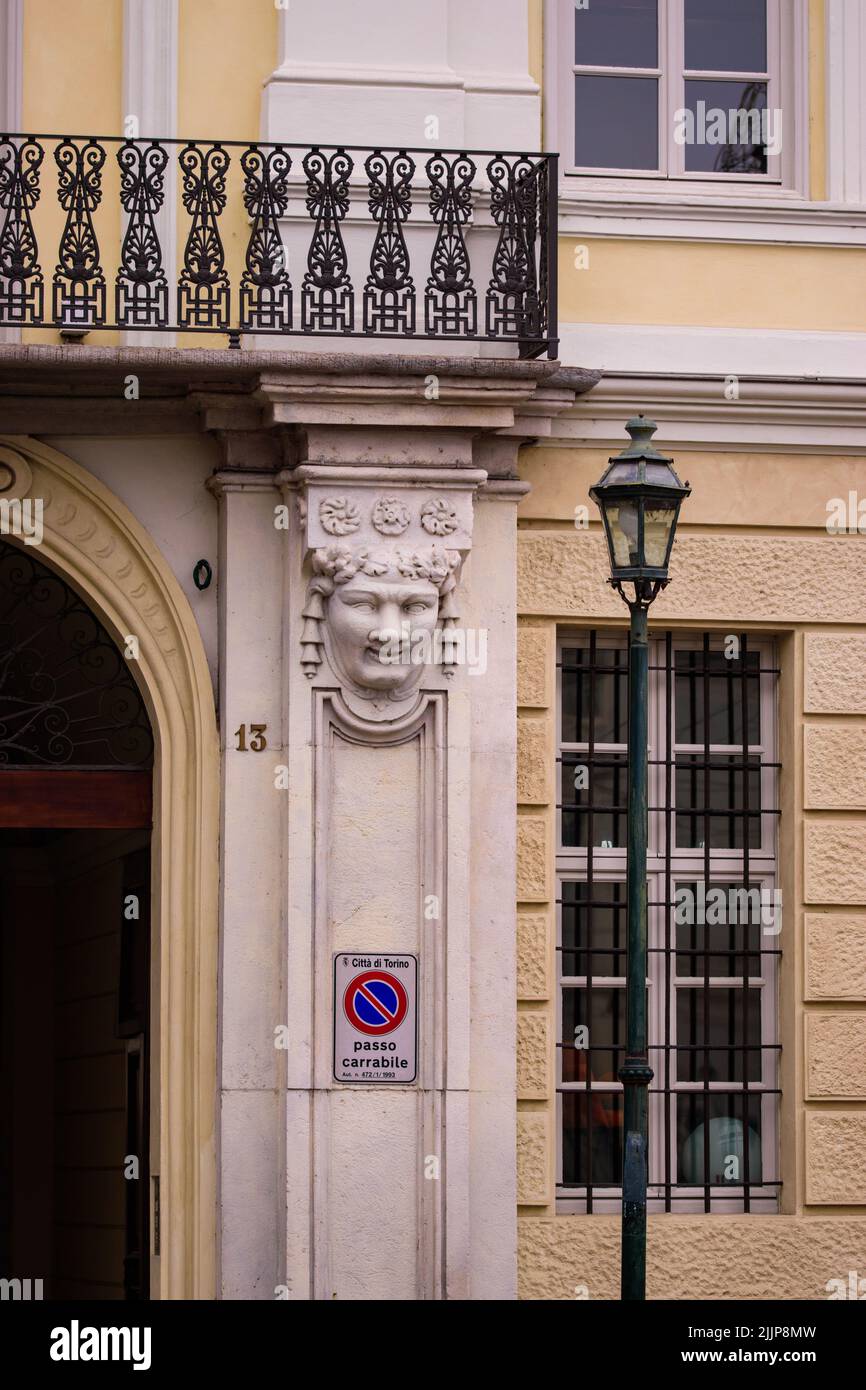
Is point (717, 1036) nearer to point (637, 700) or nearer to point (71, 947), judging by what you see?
point (637, 700)

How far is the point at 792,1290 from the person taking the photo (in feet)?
42.4

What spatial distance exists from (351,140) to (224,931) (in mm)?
3823

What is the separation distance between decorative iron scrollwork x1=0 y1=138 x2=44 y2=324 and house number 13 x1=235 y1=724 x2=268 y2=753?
7.01 feet

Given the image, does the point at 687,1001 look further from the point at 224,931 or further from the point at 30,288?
the point at 30,288

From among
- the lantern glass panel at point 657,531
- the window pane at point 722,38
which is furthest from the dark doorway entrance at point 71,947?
the window pane at point 722,38

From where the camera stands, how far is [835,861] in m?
13.2

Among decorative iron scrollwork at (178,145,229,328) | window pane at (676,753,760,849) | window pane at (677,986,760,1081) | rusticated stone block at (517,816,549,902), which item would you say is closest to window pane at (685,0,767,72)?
decorative iron scrollwork at (178,145,229,328)

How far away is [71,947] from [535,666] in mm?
6254

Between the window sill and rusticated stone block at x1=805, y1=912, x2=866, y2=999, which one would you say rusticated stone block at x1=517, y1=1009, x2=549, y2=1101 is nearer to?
rusticated stone block at x1=805, y1=912, x2=866, y2=999

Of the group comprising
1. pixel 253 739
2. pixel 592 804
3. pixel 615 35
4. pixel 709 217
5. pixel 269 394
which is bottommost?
pixel 592 804

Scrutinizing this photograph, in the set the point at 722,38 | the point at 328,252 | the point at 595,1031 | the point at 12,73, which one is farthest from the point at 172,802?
the point at 722,38

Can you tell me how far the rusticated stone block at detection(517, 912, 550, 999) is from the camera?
12930mm

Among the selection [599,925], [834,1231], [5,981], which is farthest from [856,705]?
[5,981]

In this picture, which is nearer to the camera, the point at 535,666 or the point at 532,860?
the point at 532,860
